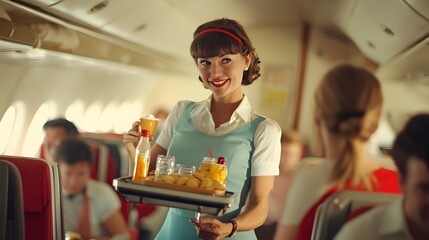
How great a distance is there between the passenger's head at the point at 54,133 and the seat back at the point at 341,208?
318 cm

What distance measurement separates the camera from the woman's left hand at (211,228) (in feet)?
8.89

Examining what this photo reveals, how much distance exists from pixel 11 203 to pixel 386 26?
2.07 metres

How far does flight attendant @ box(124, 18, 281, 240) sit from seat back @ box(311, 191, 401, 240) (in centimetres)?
42

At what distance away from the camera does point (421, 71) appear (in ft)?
14.3

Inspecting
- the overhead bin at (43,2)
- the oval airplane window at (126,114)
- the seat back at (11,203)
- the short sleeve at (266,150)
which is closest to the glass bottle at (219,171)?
the short sleeve at (266,150)

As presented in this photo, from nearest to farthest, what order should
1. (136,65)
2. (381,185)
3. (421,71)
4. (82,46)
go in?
(381,185) → (421,71) → (82,46) → (136,65)

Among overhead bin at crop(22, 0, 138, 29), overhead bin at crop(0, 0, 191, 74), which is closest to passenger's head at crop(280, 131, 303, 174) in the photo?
overhead bin at crop(0, 0, 191, 74)

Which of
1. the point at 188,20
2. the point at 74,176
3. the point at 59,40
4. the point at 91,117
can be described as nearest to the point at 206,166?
the point at 188,20

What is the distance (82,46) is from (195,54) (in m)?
2.18

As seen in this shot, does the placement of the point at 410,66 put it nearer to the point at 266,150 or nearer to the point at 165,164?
the point at 266,150

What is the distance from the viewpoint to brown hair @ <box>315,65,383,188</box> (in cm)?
268

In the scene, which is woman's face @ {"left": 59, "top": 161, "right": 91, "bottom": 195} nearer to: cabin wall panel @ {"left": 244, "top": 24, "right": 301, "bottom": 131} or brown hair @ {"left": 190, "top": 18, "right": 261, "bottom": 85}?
cabin wall panel @ {"left": 244, "top": 24, "right": 301, "bottom": 131}

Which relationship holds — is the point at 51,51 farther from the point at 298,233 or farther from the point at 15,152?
the point at 298,233

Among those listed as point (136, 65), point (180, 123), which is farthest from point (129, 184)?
point (136, 65)
